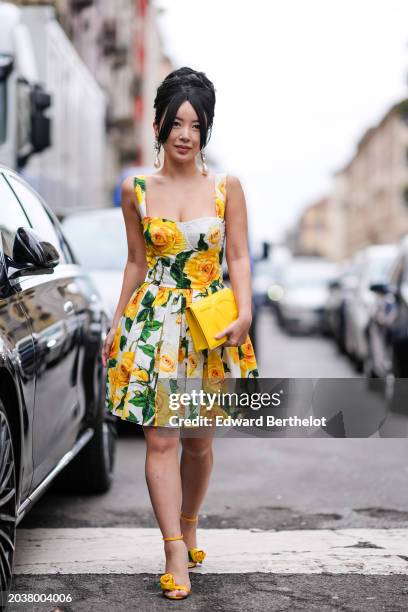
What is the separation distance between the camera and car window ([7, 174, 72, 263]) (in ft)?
17.7

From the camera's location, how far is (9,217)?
16.0ft

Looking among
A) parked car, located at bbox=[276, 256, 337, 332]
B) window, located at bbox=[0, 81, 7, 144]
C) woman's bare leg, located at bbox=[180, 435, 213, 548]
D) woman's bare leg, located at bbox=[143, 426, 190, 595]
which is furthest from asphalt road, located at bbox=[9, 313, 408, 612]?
parked car, located at bbox=[276, 256, 337, 332]

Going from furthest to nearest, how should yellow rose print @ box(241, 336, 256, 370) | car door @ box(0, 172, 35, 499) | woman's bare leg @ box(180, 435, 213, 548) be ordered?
woman's bare leg @ box(180, 435, 213, 548), yellow rose print @ box(241, 336, 256, 370), car door @ box(0, 172, 35, 499)

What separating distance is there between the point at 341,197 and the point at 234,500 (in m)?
126

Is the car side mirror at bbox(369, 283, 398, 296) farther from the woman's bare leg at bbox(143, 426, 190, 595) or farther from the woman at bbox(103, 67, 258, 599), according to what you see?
the woman's bare leg at bbox(143, 426, 190, 595)

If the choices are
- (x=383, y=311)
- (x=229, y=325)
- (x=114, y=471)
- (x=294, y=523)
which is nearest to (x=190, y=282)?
(x=229, y=325)

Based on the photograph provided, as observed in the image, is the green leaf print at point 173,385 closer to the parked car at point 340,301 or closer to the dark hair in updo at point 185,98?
the dark hair in updo at point 185,98

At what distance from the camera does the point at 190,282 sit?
424 cm

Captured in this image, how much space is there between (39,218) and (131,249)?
1409 mm

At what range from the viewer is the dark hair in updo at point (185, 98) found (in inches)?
165

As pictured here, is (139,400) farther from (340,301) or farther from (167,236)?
(340,301)

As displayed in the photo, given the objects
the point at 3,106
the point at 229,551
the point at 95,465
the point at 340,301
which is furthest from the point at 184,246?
the point at 340,301

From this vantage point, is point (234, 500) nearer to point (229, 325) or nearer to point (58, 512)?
point (58, 512)

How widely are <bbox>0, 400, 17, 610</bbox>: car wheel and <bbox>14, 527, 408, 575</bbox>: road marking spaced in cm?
81
